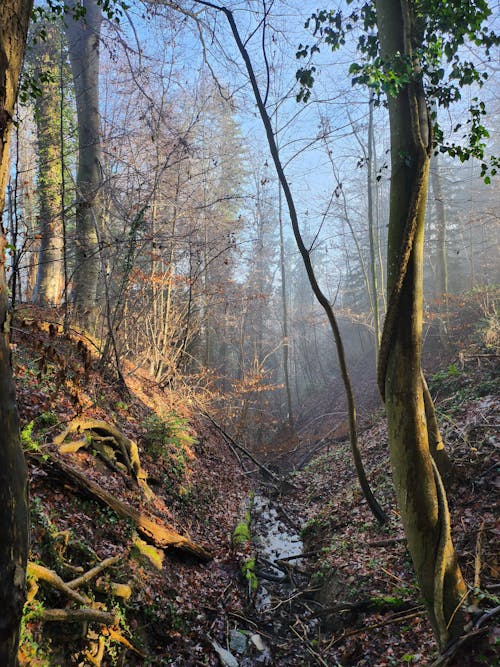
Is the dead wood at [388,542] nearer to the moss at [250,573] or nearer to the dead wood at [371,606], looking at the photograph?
the dead wood at [371,606]

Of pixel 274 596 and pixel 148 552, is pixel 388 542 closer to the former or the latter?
pixel 274 596

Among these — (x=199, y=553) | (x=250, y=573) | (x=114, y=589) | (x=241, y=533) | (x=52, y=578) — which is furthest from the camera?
(x=241, y=533)

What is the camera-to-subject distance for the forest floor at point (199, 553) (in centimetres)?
322

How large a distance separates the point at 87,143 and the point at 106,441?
24.9 ft

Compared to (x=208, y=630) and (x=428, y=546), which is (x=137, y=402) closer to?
(x=208, y=630)

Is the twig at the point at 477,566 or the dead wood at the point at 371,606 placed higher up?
the twig at the point at 477,566

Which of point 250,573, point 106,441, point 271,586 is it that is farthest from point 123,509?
point 271,586

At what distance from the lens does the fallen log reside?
162 inches

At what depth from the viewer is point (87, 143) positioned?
9.52m

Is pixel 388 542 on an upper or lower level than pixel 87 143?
lower

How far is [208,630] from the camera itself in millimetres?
4145

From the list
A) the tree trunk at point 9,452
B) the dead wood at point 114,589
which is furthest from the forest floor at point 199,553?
the tree trunk at point 9,452

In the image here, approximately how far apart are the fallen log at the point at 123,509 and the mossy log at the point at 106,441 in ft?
2.47

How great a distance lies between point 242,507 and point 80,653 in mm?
5479
